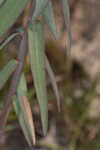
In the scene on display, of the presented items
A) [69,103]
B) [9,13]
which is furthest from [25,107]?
[69,103]

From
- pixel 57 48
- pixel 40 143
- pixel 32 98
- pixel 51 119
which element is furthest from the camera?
pixel 57 48

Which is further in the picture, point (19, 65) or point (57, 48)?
point (57, 48)

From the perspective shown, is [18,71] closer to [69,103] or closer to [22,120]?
[22,120]

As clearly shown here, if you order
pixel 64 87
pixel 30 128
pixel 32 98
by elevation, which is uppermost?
pixel 30 128

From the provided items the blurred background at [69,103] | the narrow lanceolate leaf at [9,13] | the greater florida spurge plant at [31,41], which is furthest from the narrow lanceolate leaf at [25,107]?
the blurred background at [69,103]

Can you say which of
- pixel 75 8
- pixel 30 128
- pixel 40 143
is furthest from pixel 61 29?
pixel 30 128

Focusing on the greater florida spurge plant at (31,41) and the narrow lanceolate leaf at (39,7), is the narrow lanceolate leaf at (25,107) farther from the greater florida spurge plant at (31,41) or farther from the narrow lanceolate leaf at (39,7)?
the narrow lanceolate leaf at (39,7)

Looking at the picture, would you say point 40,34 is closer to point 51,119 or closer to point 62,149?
point 62,149
